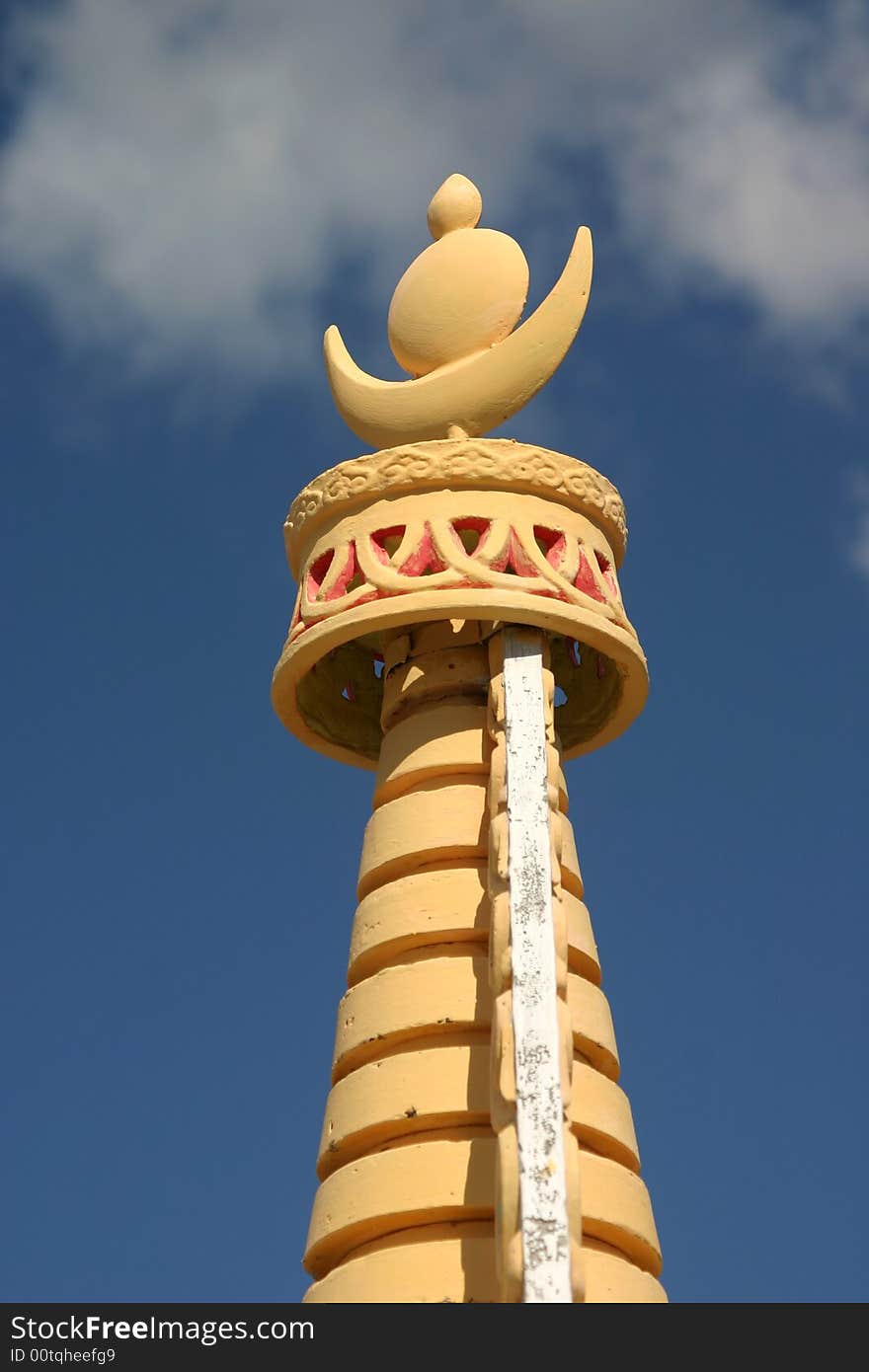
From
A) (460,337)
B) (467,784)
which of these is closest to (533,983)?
(467,784)

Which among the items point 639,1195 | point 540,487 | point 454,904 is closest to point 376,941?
point 454,904

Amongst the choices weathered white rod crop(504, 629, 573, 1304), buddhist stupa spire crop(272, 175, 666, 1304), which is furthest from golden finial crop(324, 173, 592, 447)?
weathered white rod crop(504, 629, 573, 1304)

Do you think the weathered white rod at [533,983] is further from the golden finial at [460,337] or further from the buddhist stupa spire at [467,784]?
the golden finial at [460,337]

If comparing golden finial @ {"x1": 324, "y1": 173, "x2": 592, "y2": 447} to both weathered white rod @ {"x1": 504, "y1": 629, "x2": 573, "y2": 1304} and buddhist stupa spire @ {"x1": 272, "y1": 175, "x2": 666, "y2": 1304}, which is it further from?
weathered white rod @ {"x1": 504, "y1": 629, "x2": 573, "y2": 1304}

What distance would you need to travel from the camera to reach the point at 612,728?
10.8 metres

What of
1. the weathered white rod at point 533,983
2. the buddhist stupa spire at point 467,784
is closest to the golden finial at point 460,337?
the buddhist stupa spire at point 467,784

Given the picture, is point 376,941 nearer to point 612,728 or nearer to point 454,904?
point 454,904

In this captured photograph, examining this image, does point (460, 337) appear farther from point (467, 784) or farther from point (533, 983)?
point (533, 983)

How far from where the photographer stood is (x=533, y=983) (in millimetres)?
8609

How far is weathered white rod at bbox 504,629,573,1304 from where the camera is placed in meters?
7.77

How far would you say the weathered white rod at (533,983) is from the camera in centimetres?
777

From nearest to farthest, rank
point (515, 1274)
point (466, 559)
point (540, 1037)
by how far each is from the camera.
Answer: point (515, 1274)
point (540, 1037)
point (466, 559)

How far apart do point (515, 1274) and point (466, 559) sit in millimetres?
3643

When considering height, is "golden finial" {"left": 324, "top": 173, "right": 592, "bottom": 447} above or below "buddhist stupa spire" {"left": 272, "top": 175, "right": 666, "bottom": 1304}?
above
